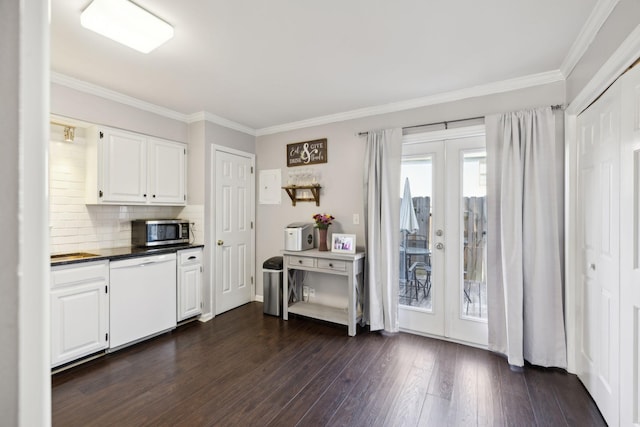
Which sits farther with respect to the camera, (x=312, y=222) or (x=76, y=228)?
(x=312, y=222)

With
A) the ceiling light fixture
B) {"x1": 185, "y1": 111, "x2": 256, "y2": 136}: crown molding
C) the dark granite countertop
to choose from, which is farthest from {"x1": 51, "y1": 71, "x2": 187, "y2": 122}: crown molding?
the dark granite countertop

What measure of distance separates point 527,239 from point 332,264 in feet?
6.01

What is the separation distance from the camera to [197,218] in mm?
3668

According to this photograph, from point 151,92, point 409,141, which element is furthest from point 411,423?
point 151,92

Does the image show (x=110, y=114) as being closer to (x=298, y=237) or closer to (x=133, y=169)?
(x=133, y=169)

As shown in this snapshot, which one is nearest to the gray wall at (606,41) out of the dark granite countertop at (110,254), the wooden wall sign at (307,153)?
the wooden wall sign at (307,153)

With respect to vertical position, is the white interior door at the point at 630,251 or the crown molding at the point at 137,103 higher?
the crown molding at the point at 137,103

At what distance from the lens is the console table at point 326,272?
3.21 meters

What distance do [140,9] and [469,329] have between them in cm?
367

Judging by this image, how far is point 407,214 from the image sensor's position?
3.27 m

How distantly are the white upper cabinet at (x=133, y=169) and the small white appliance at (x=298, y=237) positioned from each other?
1.36 m

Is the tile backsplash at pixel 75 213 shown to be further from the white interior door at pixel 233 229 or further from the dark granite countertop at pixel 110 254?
the white interior door at pixel 233 229

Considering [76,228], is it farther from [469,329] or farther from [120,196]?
[469,329]

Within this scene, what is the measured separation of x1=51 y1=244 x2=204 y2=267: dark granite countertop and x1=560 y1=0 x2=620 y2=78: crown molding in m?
3.89
